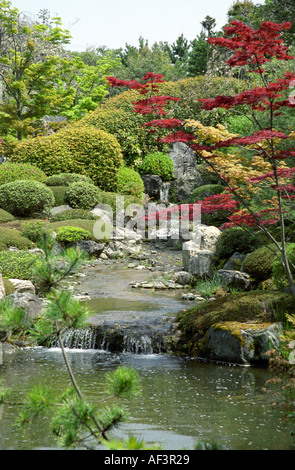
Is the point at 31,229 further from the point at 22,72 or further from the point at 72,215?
the point at 22,72

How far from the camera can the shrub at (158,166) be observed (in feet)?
65.4

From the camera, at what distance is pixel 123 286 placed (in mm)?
10453

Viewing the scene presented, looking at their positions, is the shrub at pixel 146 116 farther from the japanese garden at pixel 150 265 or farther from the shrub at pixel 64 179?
the shrub at pixel 64 179

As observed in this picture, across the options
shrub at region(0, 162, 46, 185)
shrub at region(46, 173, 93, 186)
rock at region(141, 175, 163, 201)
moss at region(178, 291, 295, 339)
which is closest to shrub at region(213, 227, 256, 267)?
moss at region(178, 291, 295, 339)

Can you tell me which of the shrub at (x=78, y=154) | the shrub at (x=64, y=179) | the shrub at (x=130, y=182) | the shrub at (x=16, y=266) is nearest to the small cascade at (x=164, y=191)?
the shrub at (x=130, y=182)

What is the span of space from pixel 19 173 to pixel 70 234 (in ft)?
13.9

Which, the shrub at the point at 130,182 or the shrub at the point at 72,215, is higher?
the shrub at the point at 130,182

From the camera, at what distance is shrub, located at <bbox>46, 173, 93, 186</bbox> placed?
1627 cm

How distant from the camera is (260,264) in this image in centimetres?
909

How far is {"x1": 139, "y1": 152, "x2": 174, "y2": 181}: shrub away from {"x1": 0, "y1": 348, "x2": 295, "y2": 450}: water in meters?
13.7

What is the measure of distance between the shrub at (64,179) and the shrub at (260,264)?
860 cm
